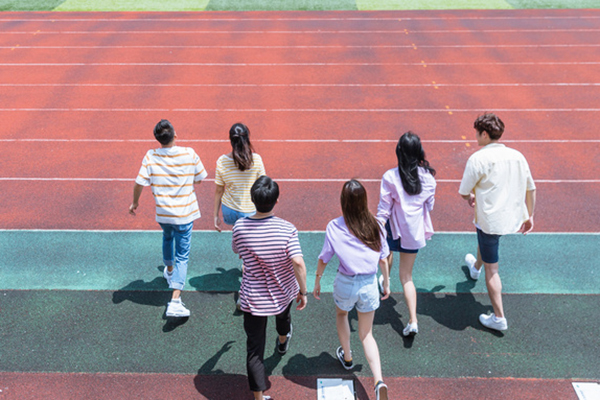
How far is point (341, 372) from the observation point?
424 centimetres

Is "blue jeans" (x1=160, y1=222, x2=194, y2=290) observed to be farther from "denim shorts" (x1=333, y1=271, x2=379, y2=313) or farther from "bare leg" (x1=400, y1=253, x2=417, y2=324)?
"bare leg" (x1=400, y1=253, x2=417, y2=324)

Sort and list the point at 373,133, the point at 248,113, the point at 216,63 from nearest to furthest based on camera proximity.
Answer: the point at 373,133 → the point at 248,113 → the point at 216,63

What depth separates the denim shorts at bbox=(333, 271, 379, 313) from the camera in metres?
3.75

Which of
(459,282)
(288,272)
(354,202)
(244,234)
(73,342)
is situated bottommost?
(73,342)

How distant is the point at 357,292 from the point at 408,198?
994mm

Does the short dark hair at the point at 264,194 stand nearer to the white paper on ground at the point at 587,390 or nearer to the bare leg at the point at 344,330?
the bare leg at the point at 344,330

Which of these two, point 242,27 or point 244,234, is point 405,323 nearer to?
point 244,234

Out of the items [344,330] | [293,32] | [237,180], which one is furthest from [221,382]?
[293,32]

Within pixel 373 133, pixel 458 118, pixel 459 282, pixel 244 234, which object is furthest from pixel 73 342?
pixel 458 118

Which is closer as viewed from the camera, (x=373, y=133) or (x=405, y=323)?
(x=405, y=323)

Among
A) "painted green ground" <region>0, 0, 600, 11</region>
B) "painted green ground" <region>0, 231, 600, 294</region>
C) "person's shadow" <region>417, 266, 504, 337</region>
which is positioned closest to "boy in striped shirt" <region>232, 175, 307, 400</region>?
"painted green ground" <region>0, 231, 600, 294</region>

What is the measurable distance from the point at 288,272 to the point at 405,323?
1.64m

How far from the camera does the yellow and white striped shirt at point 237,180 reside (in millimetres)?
4707

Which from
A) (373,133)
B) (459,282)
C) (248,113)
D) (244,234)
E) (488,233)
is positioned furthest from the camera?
(248,113)
